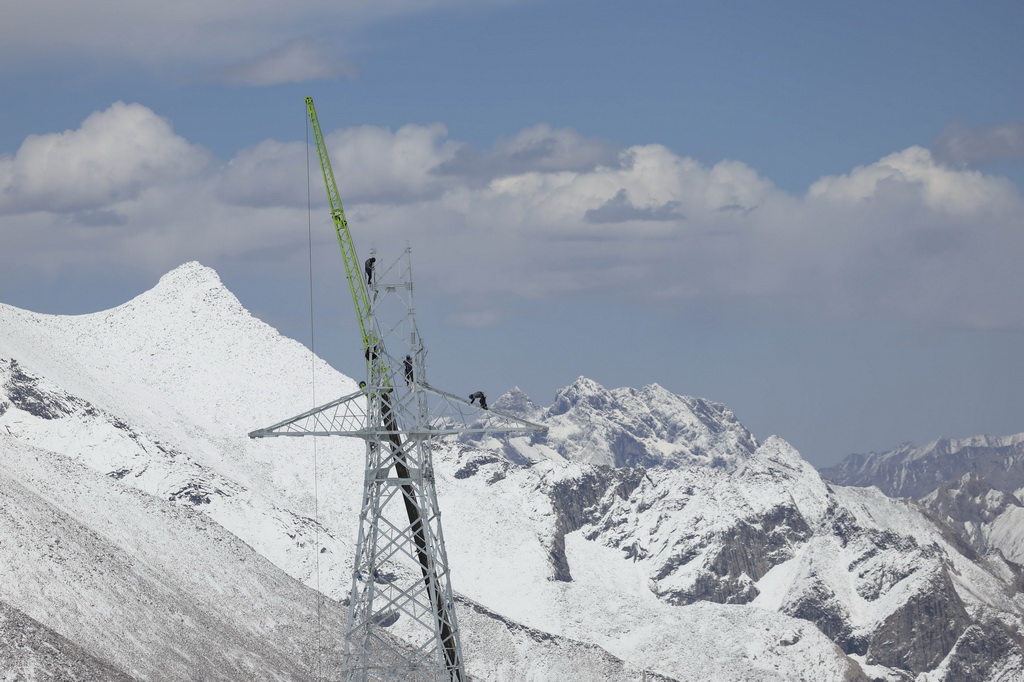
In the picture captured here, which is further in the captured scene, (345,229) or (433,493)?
(345,229)

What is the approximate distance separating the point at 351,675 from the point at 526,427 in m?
18.2

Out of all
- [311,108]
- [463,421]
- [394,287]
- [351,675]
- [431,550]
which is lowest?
[351,675]

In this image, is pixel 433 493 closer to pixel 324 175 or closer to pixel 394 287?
pixel 394 287

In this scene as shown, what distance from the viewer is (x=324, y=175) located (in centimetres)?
14038

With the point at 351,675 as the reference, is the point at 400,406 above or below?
above

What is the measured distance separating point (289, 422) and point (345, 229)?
25006 millimetres

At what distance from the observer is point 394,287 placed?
4867 inches

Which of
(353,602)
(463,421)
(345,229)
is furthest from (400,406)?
(345,229)

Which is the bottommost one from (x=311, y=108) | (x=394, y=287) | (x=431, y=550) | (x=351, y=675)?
(x=351, y=675)

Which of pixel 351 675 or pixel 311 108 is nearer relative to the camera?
pixel 351 675

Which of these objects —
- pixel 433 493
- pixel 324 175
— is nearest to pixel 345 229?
pixel 324 175

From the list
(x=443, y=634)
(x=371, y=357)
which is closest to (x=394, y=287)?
(x=371, y=357)

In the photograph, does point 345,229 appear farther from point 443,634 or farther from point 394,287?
point 443,634

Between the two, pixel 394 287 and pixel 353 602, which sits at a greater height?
pixel 394 287
